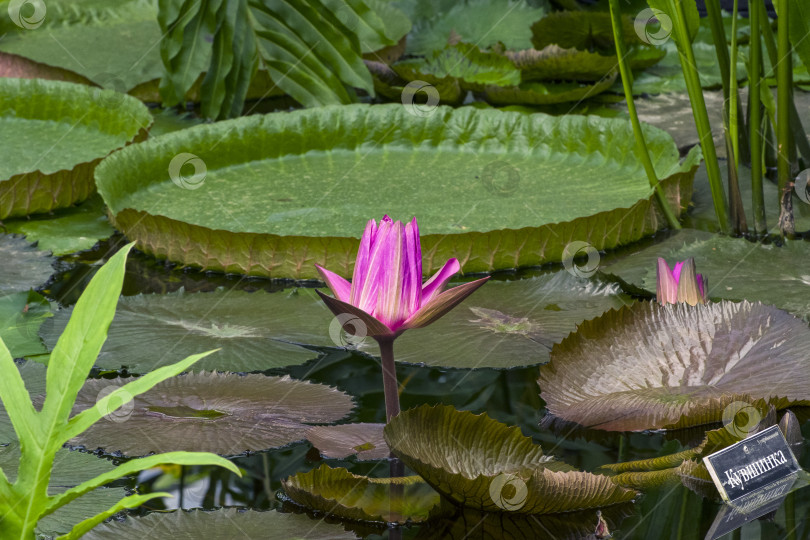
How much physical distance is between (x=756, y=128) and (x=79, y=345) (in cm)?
145

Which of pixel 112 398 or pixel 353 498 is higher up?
pixel 112 398

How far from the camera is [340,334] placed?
1.43 metres

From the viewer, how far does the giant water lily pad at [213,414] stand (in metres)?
1.09

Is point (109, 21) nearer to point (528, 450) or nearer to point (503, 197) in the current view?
point (503, 197)

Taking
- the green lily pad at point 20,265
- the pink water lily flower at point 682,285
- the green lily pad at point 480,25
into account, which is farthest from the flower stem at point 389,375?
the green lily pad at point 480,25

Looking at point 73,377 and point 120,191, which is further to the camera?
point 120,191

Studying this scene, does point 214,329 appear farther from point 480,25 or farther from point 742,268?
point 480,25

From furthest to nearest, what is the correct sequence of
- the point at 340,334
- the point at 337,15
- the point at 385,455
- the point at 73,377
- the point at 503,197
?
the point at 337,15 < the point at 503,197 < the point at 340,334 < the point at 385,455 < the point at 73,377

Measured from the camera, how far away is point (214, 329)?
1.44m

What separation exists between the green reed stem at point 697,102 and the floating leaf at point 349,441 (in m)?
0.94

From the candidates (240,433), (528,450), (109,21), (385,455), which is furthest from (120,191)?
(109,21)

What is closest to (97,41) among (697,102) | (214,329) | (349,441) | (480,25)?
(480,25)

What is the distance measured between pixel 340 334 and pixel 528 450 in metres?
0.52

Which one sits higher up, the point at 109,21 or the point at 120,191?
the point at 109,21
